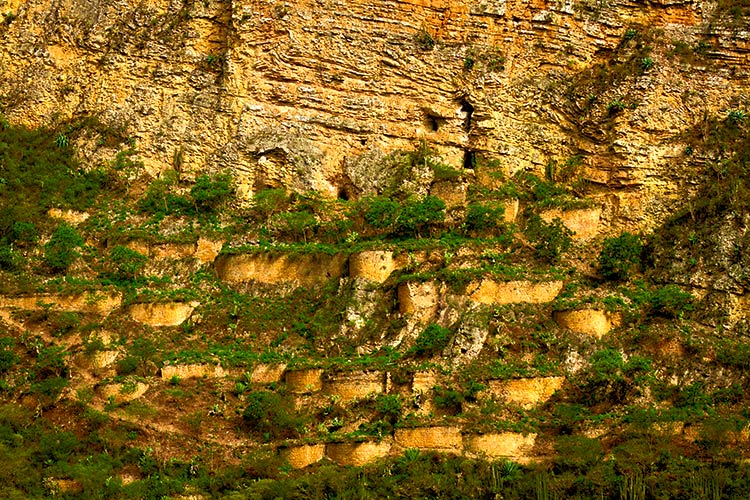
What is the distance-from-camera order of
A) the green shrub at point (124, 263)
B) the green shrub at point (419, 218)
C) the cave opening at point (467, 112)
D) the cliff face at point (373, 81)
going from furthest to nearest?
the cave opening at point (467, 112) → the cliff face at point (373, 81) → the green shrub at point (419, 218) → the green shrub at point (124, 263)

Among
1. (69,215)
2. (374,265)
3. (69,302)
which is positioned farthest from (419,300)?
(69,215)

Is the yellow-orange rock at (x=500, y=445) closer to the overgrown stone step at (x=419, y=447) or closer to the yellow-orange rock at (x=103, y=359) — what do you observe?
the overgrown stone step at (x=419, y=447)

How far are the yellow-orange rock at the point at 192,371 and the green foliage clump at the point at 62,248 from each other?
5429 millimetres

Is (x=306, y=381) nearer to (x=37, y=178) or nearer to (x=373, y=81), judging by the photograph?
(x=373, y=81)

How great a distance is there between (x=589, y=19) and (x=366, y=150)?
8.69 meters

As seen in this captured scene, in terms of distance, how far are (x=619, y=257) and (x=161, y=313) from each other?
13.3 m

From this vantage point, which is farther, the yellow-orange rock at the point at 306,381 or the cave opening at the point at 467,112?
the cave opening at the point at 467,112

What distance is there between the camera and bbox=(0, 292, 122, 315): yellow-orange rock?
4066 cm

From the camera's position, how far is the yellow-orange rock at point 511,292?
40.8 m

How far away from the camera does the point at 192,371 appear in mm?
39531

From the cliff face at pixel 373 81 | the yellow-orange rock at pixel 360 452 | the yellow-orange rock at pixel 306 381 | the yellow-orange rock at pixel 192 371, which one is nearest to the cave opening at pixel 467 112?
the cliff face at pixel 373 81

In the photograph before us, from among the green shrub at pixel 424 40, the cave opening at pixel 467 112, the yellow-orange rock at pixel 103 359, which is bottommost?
the yellow-orange rock at pixel 103 359

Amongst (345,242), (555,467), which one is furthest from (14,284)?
(555,467)

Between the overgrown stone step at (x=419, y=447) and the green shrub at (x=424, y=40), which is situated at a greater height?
the green shrub at (x=424, y=40)
